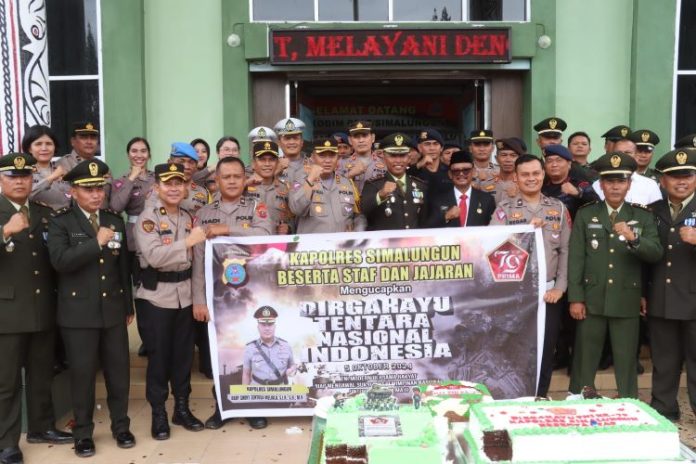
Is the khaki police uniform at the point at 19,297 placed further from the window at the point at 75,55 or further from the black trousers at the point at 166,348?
the window at the point at 75,55

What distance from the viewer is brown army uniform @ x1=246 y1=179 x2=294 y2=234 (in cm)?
516

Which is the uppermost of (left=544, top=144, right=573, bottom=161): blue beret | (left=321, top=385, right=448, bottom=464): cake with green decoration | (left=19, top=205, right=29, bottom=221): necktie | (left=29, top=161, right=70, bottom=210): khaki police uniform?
(left=544, top=144, right=573, bottom=161): blue beret

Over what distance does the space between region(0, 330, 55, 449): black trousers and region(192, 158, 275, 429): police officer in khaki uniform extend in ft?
3.36

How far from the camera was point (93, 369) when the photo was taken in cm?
430

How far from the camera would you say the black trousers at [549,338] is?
4805 mm

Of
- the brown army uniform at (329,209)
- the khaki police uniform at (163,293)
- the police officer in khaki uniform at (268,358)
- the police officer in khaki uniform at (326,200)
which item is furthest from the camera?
the brown army uniform at (329,209)

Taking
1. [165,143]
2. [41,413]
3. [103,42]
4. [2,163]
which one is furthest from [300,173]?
[103,42]

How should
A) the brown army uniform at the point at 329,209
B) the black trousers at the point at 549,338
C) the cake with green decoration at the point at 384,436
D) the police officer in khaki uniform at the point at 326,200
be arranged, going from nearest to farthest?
the cake with green decoration at the point at 384,436 → the black trousers at the point at 549,338 → the police officer in khaki uniform at the point at 326,200 → the brown army uniform at the point at 329,209

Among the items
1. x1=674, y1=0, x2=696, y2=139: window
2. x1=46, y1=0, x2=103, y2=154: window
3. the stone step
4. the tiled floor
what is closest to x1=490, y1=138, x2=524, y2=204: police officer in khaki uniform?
the stone step

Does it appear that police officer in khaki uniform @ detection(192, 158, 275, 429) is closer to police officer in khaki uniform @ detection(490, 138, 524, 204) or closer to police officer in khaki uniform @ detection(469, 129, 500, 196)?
police officer in khaki uniform @ detection(469, 129, 500, 196)

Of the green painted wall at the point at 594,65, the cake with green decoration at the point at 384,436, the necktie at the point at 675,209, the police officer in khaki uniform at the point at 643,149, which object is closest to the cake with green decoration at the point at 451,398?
the cake with green decoration at the point at 384,436

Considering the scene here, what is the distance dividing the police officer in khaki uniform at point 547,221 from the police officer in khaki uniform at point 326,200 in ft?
3.65

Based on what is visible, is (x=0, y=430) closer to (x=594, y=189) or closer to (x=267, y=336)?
(x=267, y=336)

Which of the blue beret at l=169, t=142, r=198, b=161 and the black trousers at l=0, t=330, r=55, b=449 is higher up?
the blue beret at l=169, t=142, r=198, b=161
